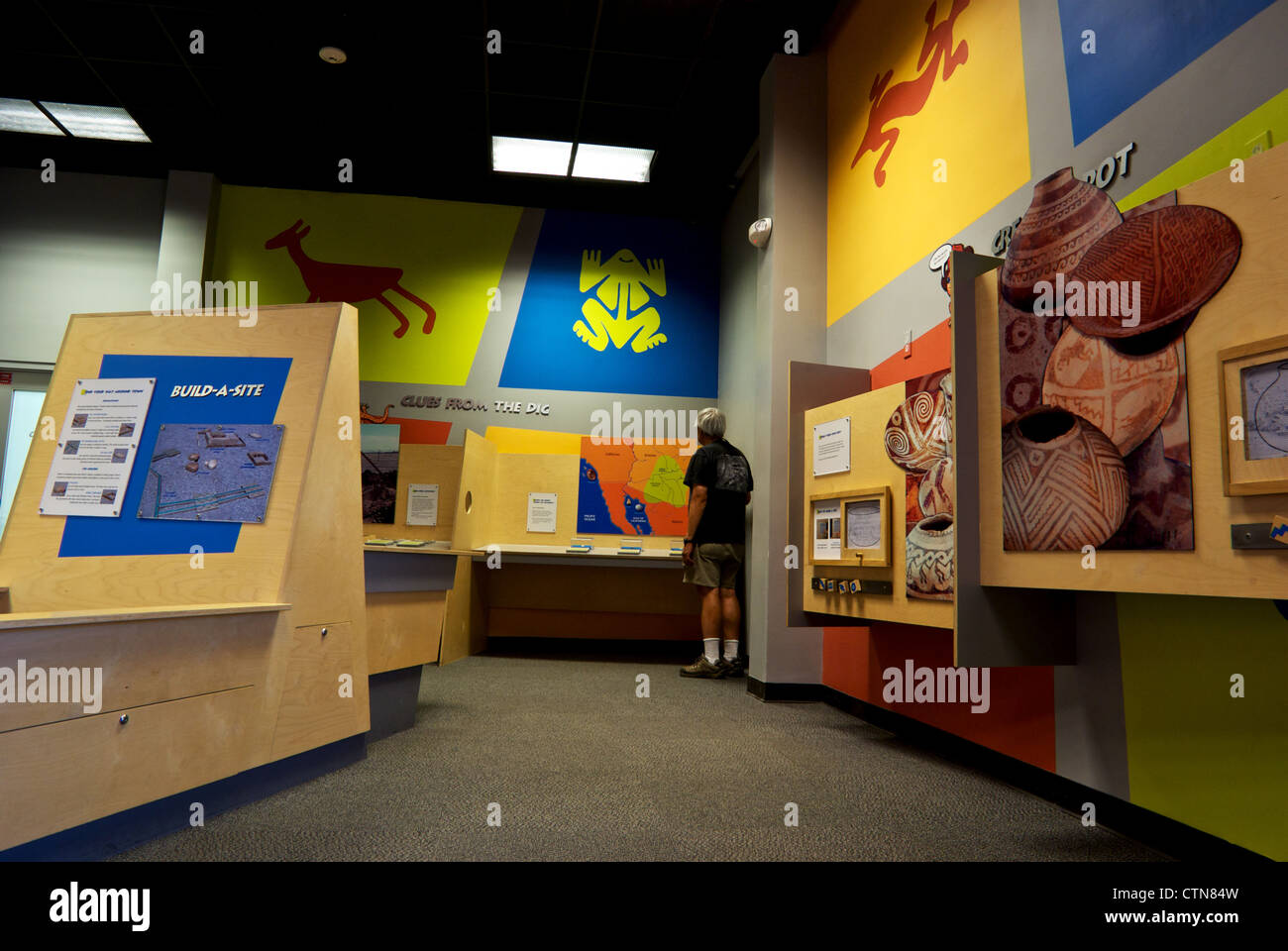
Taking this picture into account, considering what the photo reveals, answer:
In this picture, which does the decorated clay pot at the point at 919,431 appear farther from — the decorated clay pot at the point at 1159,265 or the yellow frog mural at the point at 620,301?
the yellow frog mural at the point at 620,301

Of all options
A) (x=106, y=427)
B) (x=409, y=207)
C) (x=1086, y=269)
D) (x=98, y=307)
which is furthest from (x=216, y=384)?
(x=98, y=307)

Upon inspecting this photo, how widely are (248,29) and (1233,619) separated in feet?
16.7

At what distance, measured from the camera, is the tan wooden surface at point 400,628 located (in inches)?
104

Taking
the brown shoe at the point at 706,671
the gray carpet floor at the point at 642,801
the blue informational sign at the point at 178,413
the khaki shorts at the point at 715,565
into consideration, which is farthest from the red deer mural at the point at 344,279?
the blue informational sign at the point at 178,413

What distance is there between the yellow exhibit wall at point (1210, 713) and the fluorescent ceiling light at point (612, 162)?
443 cm

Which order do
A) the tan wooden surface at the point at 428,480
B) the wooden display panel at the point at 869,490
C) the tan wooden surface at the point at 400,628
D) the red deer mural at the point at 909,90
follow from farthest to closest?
1. the tan wooden surface at the point at 428,480
2. the red deer mural at the point at 909,90
3. the tan wooden surface at the point at 400,628
4. the wooden display panel at the point at 869,490

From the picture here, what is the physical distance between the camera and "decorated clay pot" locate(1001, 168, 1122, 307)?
1.62 metres

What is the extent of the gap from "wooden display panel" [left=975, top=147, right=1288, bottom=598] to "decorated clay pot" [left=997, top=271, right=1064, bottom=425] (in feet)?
1.19

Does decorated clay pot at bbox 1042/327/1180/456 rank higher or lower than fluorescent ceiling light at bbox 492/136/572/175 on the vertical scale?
lower

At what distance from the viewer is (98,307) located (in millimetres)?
5711

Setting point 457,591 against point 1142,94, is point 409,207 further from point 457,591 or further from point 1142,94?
point 1142,94

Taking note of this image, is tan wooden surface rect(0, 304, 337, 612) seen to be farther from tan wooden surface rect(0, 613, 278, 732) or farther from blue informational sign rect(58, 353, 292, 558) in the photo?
tan wooden surface rect(0, 613, 278, 732)

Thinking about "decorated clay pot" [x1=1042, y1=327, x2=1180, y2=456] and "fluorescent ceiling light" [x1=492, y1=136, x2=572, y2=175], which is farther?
"fluorescent ceiling light" [x1=492, y1=136, x2=572, y2=175]

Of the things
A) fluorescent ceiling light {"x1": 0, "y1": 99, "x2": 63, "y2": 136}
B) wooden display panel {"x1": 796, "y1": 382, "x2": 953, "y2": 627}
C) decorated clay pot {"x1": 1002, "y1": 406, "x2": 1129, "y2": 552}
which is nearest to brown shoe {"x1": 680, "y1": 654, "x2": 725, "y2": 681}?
wooden display panel {"x1": 796, "y1": 382, "x2": 953, "y2": 627}
